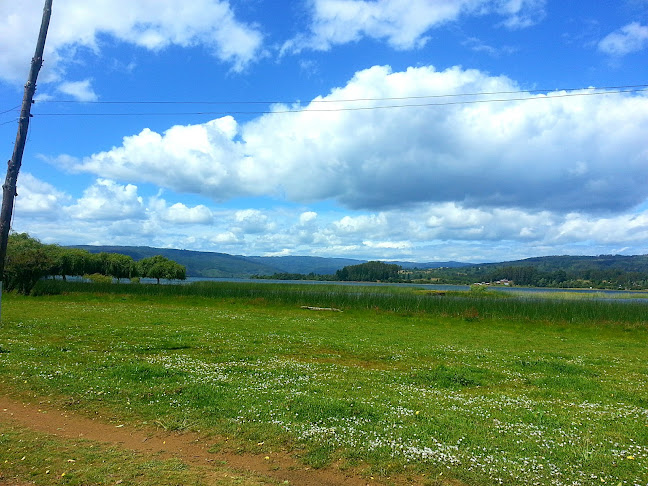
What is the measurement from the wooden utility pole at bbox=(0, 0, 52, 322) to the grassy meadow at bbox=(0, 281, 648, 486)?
14.0 ft

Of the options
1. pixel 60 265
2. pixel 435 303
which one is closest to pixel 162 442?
pixel 435 303

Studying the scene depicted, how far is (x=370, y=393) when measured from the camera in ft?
34.7

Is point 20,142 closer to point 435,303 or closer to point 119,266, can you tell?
point 435,303

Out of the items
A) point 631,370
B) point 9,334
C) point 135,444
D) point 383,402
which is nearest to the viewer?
point 135,444

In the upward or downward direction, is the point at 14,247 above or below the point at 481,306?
above

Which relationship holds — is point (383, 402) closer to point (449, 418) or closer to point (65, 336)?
point (449, 418)

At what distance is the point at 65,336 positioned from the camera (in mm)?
17875

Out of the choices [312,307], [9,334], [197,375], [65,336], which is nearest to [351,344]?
[197,375]

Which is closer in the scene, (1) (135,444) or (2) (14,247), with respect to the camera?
Result: (1) (135,444)

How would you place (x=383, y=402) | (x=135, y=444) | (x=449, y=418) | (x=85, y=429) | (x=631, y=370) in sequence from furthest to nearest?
(x=631, y=370), (x=383, y=402), (x=449, y=418), (x=85, y=429), (x=135, y=444)

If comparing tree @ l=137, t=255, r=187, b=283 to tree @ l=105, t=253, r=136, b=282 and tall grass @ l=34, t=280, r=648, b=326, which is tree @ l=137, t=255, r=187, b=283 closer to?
tree @ l=105, t=253, r=136, b=282

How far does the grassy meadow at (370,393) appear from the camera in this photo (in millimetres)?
6902

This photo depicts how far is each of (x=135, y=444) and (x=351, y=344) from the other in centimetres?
1276

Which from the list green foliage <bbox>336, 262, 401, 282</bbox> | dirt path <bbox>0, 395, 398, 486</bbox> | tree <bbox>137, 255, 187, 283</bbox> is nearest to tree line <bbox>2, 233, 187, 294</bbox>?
tree <bbox>137, 255, 187, 283</bbox>
